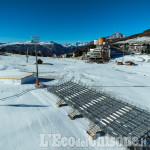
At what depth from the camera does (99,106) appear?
45.9 ft

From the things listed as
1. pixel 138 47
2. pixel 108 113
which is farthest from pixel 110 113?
pixel 138 47

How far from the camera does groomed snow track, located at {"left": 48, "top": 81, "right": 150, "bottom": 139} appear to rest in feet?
32.6

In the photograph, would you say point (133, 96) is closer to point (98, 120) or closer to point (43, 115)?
point (98, 120)

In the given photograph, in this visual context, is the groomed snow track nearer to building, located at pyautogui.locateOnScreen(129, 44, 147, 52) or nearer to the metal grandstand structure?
the metal grandstand structure

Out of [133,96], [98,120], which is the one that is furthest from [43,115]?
[133,96]

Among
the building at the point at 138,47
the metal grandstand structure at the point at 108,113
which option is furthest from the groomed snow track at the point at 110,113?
the building at the point at 138,47

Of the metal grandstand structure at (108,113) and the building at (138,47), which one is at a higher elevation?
the building at (138,47)

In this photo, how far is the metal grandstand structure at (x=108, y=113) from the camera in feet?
32.7

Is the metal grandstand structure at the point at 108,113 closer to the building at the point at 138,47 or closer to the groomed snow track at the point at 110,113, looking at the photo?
the groomed snow track at the point at 110,113

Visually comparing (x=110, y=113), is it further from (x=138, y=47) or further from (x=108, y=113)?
(x=138, y=47)

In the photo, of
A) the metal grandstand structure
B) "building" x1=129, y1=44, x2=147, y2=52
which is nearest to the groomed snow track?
the metal grandstand structure

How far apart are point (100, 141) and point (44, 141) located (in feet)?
15.7

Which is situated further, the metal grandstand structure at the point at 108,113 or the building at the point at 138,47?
the building at the point at 138,47

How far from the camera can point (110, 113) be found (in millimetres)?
12430
